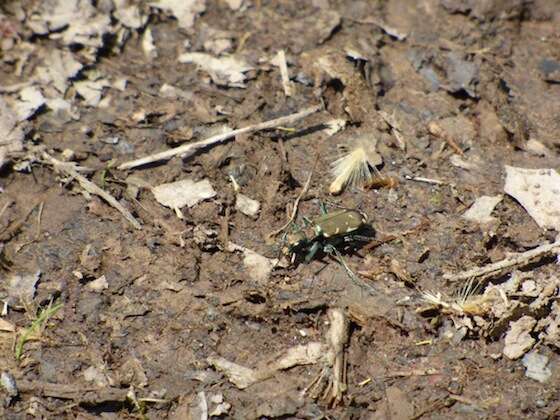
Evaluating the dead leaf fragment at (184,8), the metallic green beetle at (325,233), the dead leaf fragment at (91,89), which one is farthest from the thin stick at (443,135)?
the dead leaf fragment at (91,89)

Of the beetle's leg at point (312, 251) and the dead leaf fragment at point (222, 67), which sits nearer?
the beetle's leg at point (312, 251)

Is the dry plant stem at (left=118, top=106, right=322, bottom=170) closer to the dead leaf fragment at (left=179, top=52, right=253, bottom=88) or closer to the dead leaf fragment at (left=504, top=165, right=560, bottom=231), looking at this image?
the dead leaf fragment at (left=179, top=52, right=253, bottom=88)

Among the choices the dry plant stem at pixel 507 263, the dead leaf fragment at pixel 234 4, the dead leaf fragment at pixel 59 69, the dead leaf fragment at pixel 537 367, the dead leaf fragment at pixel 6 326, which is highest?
the dead leaf fragment at pixel 234 4

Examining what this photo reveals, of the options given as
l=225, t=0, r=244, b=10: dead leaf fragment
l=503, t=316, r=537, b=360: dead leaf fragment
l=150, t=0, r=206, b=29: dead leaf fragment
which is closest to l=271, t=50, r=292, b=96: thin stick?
l=225, t=0, r=244, b=10: dead leaf fragment

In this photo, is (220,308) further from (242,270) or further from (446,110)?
(446,110)

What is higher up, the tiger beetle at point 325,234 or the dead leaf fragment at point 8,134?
the dead leaf fragment at point 8,134

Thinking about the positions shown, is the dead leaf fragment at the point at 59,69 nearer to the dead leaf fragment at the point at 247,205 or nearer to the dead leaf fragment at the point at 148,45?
the dead leaf fragment at the point at 148,45

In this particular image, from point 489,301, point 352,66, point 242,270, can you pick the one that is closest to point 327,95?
point 352,66
